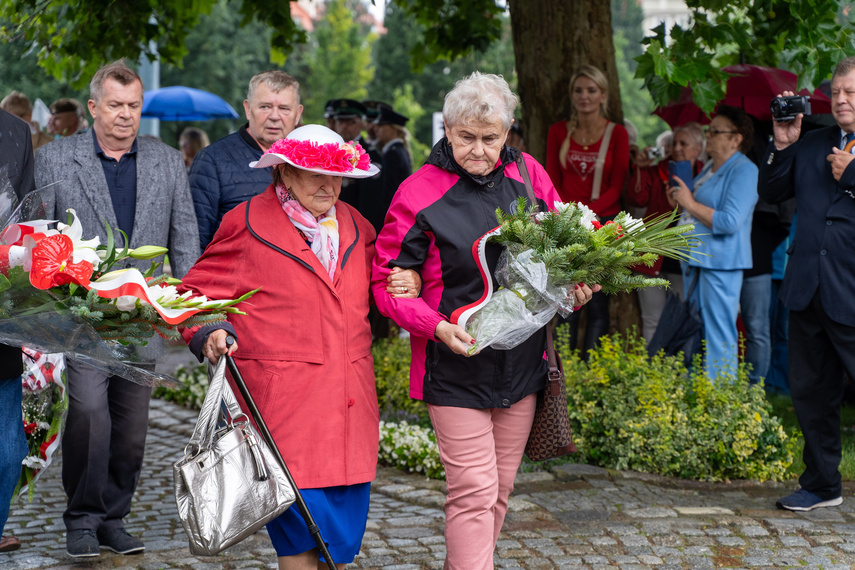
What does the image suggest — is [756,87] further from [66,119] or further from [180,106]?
[180,106]

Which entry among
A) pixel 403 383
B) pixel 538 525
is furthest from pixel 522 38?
pixel 538 525

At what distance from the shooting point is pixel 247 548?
4840mm

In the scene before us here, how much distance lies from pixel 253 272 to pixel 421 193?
0.72 meters

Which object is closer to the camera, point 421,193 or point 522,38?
point 421,193

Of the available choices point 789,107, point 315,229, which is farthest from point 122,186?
point 789,107

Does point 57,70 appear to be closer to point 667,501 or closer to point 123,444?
point 123,444

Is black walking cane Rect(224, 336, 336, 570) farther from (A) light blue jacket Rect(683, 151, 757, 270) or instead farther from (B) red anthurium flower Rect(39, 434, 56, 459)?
(A) light blue jacket Rect(683, 151, 757, 270)

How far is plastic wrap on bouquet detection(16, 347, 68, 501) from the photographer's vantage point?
13.8 ft

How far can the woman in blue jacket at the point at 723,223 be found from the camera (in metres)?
7.07

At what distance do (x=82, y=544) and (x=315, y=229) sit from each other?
2116mm

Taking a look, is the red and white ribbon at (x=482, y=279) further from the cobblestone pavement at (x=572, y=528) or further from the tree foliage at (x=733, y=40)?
the tree foliage at (x=733, y=40)

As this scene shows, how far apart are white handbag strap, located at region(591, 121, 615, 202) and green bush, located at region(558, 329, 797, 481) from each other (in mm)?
1632

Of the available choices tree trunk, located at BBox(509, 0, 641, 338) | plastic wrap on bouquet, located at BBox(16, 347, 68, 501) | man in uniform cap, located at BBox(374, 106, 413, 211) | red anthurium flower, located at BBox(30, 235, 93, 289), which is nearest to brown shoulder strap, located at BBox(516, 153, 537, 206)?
red anthurium flower, located at BBox(30, 235, 93, 289)

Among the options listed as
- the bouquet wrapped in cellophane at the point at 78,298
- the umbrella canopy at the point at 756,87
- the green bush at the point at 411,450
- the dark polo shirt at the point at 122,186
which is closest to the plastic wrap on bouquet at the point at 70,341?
the bouquet wrapped in cellophane at the point at 78,298
